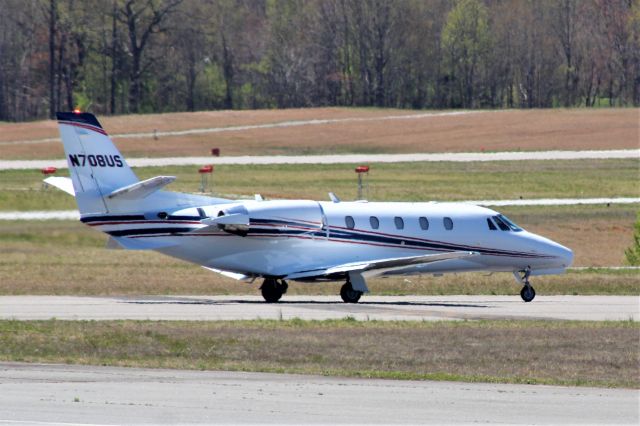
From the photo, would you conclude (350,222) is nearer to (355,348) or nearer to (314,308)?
(314,308)

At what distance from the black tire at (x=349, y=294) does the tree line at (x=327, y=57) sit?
89.5 m

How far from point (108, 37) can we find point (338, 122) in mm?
30131

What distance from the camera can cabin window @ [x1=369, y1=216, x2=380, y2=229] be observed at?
36906 mm

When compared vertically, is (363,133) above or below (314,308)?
above

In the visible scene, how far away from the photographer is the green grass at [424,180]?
69.0 meters

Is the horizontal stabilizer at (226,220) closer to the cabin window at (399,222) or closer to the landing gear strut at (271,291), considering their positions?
the landing gear strut at (271,291)

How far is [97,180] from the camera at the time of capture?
1341 inches

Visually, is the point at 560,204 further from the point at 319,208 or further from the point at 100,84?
the point at 100,84

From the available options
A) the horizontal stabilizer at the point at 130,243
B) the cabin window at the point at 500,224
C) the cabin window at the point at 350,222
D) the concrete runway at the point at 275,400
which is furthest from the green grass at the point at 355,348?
the cabin window at the point at 500,224

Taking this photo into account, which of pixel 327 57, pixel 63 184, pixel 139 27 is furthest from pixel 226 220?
pixel 327 57

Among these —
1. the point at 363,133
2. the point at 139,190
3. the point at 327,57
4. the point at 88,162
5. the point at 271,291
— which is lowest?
the point at 271,291

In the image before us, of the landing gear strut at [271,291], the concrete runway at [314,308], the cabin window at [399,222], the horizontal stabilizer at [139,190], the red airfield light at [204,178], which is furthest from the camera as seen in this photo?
the red airfield light at [204,178]

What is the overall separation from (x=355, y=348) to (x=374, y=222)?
1225 cm

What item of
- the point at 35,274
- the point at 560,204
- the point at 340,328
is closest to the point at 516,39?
the point at 560,204
